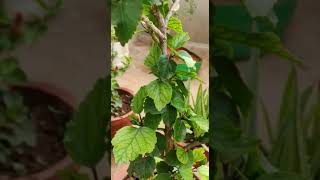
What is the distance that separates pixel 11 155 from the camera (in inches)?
17.1

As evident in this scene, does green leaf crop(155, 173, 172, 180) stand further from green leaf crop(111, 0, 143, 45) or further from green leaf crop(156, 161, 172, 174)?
green leaf crop(111, 0, 143, 45)

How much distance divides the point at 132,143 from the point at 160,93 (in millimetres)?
98

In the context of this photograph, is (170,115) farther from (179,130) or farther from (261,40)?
(261,40)

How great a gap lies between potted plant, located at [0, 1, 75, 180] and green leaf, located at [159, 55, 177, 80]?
33cm

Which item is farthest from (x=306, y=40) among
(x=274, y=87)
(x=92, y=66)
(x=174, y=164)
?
(x=174, y=164)

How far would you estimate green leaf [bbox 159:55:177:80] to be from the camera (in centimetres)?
76

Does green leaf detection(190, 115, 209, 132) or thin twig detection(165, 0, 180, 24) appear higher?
thin twig detection(165, 0, 180, 24)

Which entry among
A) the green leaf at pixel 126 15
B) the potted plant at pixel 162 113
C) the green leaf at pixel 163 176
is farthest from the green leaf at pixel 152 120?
the green leaf at pixel 126 15

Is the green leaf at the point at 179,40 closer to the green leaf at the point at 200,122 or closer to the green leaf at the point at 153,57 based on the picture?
the green leaf at the point at 153,57

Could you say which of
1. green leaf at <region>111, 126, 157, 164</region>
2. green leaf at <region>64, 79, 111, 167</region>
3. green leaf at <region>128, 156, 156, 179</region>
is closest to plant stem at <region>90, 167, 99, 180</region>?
green leaf at <region>64, 79, 111, 167</region>

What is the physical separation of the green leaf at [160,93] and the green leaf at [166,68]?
15 mm

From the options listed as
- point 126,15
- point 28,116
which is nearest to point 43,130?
point 28,116

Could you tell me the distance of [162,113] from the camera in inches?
31.6

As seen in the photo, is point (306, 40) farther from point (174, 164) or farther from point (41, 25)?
point (174, 164)
